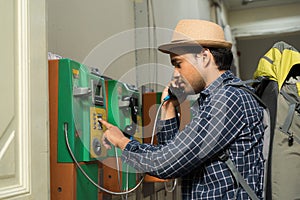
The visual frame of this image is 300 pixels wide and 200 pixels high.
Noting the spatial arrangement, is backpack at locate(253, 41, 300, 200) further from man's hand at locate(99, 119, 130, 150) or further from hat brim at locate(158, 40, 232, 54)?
man's hand at locate(99, 119, 130, 150)

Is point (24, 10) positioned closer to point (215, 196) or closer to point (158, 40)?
point (215, 196)

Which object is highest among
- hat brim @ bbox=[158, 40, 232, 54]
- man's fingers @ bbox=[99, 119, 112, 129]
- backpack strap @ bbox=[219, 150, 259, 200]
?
hat brim @ bbox=[158, 40, 232, 54]

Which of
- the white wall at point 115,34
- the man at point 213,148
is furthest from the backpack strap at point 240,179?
the white wall at point 115,34

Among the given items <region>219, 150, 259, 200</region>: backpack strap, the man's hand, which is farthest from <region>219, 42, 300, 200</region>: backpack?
the man's hand

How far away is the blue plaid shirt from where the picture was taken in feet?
4.21

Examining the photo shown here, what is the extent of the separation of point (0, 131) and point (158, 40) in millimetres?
2027

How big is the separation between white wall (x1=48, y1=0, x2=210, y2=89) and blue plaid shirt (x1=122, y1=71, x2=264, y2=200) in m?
0.56

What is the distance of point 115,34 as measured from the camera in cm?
214

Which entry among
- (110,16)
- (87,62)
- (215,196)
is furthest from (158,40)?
(215,196)

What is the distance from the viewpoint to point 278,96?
1.55m

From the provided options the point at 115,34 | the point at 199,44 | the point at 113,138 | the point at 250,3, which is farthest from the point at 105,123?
the point at 250,3

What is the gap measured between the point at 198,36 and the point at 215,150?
0.44 meters

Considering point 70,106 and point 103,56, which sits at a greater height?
point 103,56

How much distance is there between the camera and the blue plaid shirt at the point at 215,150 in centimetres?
128
